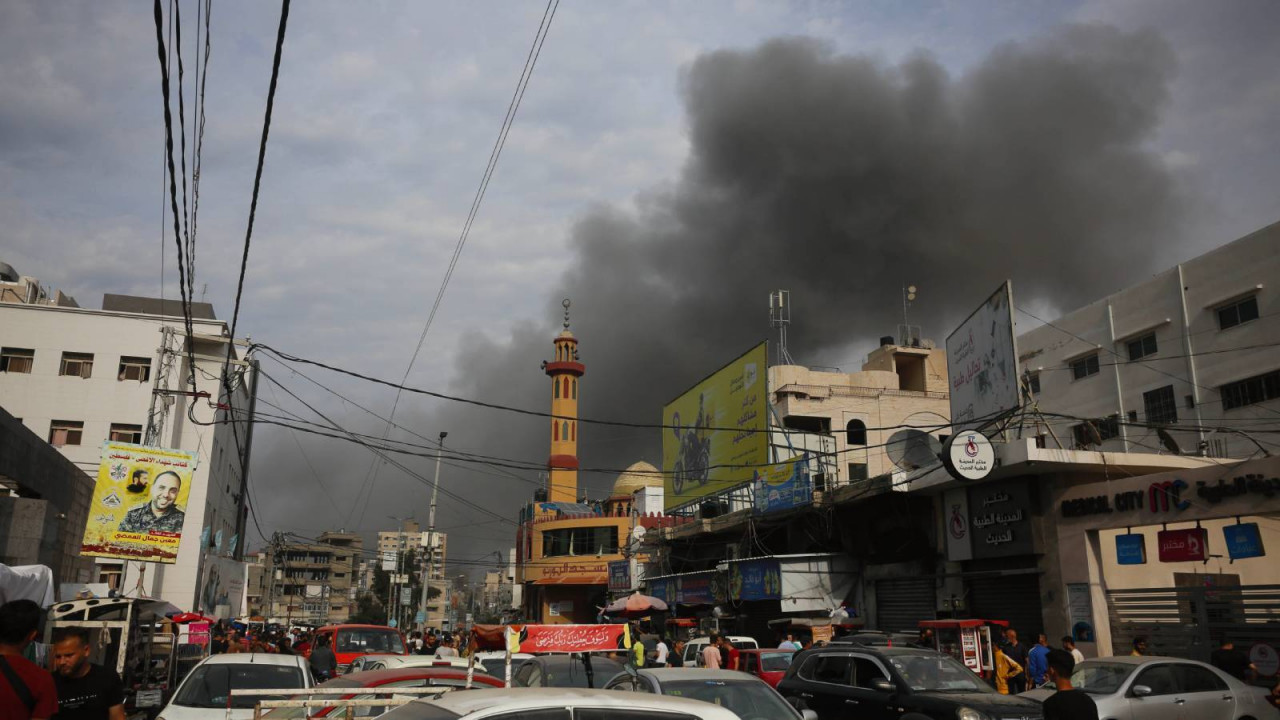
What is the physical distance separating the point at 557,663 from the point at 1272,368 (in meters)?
26.5

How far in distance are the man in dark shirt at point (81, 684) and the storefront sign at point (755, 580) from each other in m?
25.2

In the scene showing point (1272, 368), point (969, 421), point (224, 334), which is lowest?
point (969, 421)

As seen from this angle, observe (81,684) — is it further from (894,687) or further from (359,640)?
(359,640)

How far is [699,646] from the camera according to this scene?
69.5 feet

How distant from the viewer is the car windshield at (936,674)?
10961mm

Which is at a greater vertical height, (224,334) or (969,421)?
(224,334)

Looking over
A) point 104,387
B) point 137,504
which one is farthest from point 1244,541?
point 104,387

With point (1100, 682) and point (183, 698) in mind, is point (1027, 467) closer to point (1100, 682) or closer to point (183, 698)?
point (1100, 682)

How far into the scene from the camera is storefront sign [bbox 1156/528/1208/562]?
1753 cm

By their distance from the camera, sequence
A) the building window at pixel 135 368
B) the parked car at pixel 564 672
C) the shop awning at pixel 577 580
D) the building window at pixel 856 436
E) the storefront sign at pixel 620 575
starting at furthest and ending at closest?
1. the shop awning at pixel 577 580
2. the building window at pixel 856 436
3. the storefront sign at pixel 620 575
4. the building window at pixel 135 368
5. the parked car at pixel 564 672

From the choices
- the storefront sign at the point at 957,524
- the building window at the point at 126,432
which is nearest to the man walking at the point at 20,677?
the storefront sign at the point at 957,524

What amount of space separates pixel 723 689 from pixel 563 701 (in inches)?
191

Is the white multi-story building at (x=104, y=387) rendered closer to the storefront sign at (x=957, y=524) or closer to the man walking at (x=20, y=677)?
the storefront sign at (x=957, y=524)

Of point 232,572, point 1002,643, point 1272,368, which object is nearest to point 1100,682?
point 1002,643
